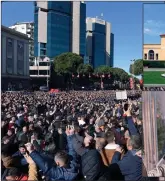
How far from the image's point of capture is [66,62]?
25.4ft

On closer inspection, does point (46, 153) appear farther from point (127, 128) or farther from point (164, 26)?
point (164, 26)

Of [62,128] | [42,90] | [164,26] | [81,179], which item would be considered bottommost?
[81,179]

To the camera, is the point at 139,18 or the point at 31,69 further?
the point at 31,69

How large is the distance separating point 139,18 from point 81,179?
236 cm

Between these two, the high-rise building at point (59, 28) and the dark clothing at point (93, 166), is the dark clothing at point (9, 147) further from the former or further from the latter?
the high-rise building at point (59, 28)

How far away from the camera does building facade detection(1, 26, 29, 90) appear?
7.47m

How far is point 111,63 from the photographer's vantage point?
7746 mm

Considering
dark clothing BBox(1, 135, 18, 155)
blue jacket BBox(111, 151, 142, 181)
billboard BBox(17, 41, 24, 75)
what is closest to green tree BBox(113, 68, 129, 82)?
blue jacket BBox(111, 151, 142, 181)

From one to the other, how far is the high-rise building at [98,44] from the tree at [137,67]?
405 mm

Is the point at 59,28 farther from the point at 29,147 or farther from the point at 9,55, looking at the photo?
the point at 29,147

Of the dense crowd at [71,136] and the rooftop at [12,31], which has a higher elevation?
the rooftop at [12,31]

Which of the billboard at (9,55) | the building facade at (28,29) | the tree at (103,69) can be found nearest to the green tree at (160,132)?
the tree at (103,69)

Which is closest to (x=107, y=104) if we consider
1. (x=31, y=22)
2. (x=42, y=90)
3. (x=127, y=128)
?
(x=127, y=128)

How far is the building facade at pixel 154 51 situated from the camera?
7129mm
